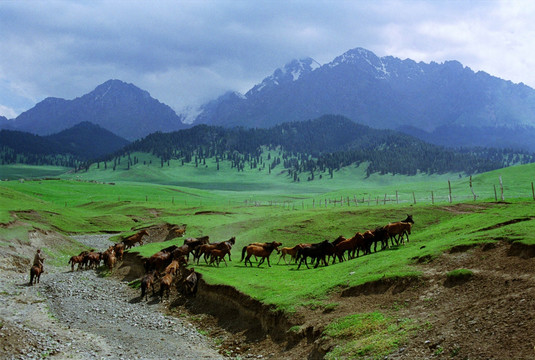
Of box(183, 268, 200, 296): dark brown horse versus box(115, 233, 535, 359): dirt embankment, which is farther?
box(183, 268, 200, 296): dark brown horse

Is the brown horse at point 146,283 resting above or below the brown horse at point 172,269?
below

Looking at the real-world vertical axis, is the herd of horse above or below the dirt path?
above

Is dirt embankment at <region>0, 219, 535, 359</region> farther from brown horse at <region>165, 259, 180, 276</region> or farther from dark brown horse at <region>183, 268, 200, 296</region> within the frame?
brown horse at <region>165, 259, 180, 276</region>

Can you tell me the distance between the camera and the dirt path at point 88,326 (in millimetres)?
20219

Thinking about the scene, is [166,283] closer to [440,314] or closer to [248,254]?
[248,254]

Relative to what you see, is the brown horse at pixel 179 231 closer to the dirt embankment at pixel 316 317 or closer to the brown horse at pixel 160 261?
the brown horse at pixel 160 261

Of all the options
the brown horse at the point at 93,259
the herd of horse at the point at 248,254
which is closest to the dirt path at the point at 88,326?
the herd of horse at the point at 248,254

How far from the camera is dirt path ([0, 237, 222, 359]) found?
2022cm

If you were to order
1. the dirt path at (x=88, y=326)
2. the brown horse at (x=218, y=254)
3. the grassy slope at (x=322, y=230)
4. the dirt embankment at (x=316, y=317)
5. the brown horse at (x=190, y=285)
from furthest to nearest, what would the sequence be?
the brown horse at (x=218, y=254), the brown horse at (x=190, y=285), the grassy slope at (x=322, y=230), the dirt path at (x=88, y=326), the dirt embankment at (x=316, y=317)

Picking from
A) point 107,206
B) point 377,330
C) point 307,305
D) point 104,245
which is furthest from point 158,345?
point 107,206

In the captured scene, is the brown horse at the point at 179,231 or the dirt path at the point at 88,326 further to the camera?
the brown horse at the point at 179,231

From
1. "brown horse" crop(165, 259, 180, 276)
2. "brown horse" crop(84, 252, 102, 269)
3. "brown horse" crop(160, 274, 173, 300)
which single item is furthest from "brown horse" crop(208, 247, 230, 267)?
"brown horse" crop(84, 252, 102, 269)

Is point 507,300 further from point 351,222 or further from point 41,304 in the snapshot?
point 351,222

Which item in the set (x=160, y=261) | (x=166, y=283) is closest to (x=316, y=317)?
(x=166, y=283)
